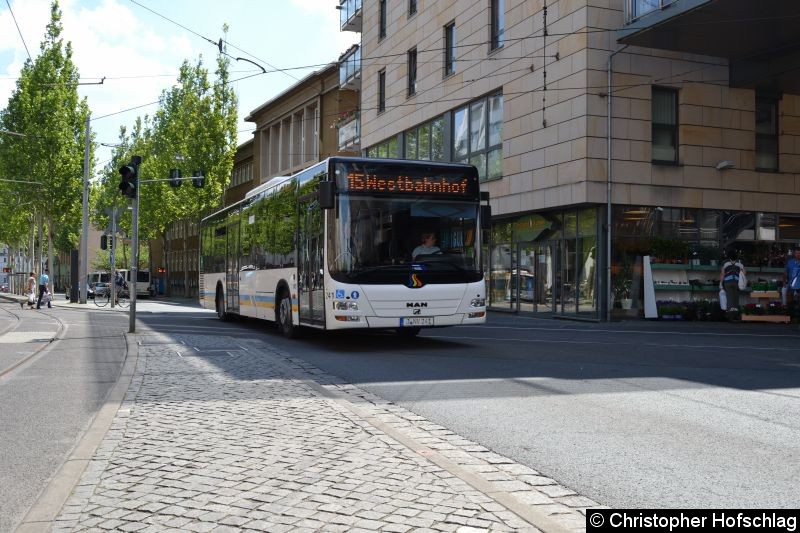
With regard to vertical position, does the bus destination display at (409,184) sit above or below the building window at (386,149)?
below

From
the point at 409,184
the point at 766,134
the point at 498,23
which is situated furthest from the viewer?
the point at 498,23

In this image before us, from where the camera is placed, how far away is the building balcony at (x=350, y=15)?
39.9 m

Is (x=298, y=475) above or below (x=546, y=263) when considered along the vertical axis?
below

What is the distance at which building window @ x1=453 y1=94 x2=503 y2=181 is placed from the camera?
26969 mm

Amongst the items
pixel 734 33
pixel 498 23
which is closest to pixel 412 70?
pixel 498 23

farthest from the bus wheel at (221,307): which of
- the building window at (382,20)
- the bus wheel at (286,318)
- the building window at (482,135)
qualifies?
the building window at (382,20)

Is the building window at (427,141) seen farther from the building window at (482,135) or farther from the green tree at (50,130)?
the green tree at (50,130)

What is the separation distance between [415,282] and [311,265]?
1.90 metres

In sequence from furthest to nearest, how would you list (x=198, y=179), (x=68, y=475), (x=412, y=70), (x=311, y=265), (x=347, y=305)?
(x=198, y=179) < (x=412, y=70) < (x=311, y=265) < (x=347, y=305) < (x=68, y=475)

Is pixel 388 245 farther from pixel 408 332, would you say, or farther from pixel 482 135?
pixel 482 135

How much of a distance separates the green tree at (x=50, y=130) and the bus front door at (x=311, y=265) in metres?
35.1

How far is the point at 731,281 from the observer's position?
22.1 m

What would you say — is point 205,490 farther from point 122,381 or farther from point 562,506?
point 122,381

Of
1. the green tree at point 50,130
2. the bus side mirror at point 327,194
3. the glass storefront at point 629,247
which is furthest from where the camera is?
the green tree at point 50,130
